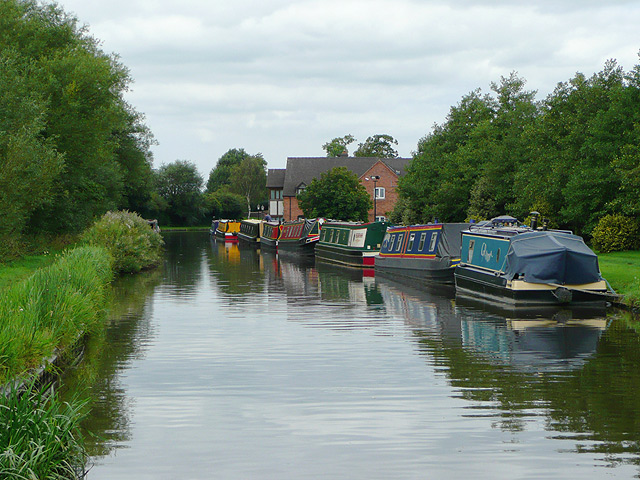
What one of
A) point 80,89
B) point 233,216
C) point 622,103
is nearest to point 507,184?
point 622,103

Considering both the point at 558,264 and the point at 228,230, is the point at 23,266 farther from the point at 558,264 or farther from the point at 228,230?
the point at 228,230

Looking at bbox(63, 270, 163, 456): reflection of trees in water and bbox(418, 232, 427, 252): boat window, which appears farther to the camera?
bbox(418, 232, 427, 252): boat window

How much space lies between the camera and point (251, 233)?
237 feet

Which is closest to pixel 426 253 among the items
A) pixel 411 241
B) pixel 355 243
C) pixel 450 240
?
pixel 450 240

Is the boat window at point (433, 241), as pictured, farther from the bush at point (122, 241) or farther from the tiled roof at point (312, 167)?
the tiled roof at point (312, 167)

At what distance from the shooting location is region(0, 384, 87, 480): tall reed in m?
6.32

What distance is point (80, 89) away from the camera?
3559 cm

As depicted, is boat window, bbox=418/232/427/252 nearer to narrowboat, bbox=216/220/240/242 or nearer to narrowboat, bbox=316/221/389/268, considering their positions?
narrowboat, bbox=316/221/389/268

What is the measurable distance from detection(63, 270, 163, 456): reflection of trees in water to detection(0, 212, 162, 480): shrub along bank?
28 centimetres

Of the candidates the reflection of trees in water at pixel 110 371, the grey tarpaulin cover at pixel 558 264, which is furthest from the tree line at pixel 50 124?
the grey tarpaulin cover at pixel 558 264

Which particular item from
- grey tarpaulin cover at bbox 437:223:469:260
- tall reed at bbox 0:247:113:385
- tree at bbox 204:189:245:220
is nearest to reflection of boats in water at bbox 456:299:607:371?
tall reed at bbox 0:247:113:385

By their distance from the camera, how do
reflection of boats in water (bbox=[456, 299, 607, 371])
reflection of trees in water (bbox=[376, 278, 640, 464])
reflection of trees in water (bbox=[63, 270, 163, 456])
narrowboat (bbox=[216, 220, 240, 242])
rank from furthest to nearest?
narrowboat (bbox=[216, 220, 240, 242]) < reflection of boats in water (bbox=[456, 299, 607, 371]) < reflection of trees in water (bbox=[376, 278, 640, 464]) < reflection of trees in water (bbox=[63, 270, 163, 456])

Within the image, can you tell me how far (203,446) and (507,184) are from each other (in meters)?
41.6

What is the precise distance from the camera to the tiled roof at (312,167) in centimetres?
9862
